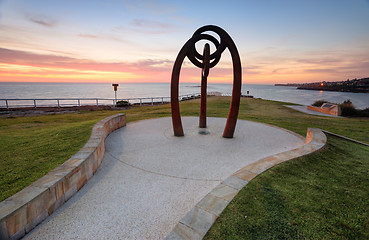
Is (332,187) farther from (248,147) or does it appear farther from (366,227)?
(248,147)

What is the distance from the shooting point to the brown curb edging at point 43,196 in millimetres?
2678

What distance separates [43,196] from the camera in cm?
314

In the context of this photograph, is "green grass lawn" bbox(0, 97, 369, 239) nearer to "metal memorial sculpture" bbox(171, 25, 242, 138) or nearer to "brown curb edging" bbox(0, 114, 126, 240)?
"brown curb edging" bbox(0, 114, 126, 240)

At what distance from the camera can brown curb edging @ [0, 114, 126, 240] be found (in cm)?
268

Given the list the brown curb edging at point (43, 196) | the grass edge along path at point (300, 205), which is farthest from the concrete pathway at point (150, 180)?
the grass edge along path at point (300, 205)

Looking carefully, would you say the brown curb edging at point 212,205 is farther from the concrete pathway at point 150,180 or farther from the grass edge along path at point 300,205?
the concrete pathway at point 150,180

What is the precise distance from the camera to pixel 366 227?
8.99ft

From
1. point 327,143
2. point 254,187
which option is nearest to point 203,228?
point 254,187

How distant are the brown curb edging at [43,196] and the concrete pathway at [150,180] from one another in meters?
0.16

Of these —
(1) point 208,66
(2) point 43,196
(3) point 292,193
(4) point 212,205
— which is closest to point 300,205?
(3) point 292,193

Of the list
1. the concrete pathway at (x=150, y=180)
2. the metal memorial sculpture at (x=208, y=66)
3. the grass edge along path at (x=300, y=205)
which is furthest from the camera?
the metal memorial sculpture at (x=208, y=66)

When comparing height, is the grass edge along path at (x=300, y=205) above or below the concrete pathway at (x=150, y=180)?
above

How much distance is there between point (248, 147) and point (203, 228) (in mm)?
4866

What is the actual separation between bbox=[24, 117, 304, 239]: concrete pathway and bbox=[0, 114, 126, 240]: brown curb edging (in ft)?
0.53
